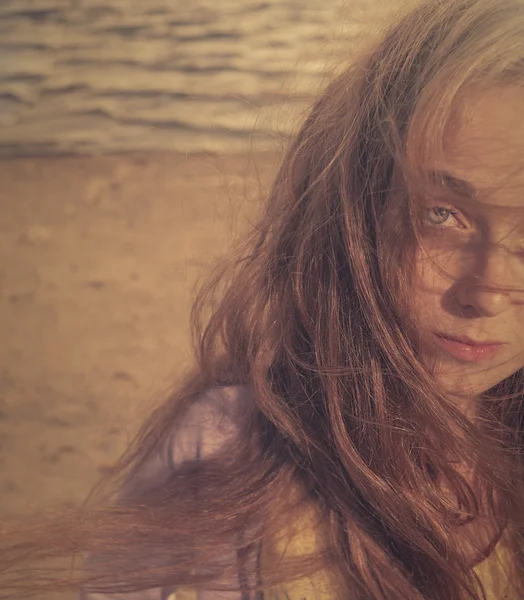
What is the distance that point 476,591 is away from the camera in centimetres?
67

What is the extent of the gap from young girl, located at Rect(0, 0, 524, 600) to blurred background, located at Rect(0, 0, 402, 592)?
17 centimetres

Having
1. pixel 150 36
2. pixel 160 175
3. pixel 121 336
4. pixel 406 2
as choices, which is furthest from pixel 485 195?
pixel 150 36

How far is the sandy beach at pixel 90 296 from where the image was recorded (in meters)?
1.62

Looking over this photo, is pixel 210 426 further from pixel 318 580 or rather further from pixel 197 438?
pixel 318 580

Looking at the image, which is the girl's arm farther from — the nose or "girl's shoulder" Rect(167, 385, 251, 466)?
the nose

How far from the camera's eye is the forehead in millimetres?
570

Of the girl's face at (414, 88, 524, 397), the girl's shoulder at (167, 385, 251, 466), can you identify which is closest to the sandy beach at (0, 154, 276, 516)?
the girl's shoulder at (167, 385, 251, 466)

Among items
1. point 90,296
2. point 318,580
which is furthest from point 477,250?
point 90,296

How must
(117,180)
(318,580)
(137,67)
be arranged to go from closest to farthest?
(318,580) < (117,180) < (137,67)

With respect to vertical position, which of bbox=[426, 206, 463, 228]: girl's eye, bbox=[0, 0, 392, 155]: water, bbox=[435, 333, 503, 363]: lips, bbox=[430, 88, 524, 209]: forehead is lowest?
bbox=[435, 333, 503, 363]: lips

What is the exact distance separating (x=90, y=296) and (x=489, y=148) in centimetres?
166

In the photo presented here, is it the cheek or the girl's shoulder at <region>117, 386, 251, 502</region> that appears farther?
the girl's shoulder at <region>117, 386, 251, 502</region>

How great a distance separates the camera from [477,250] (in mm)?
598

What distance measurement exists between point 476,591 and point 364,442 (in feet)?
0.57
